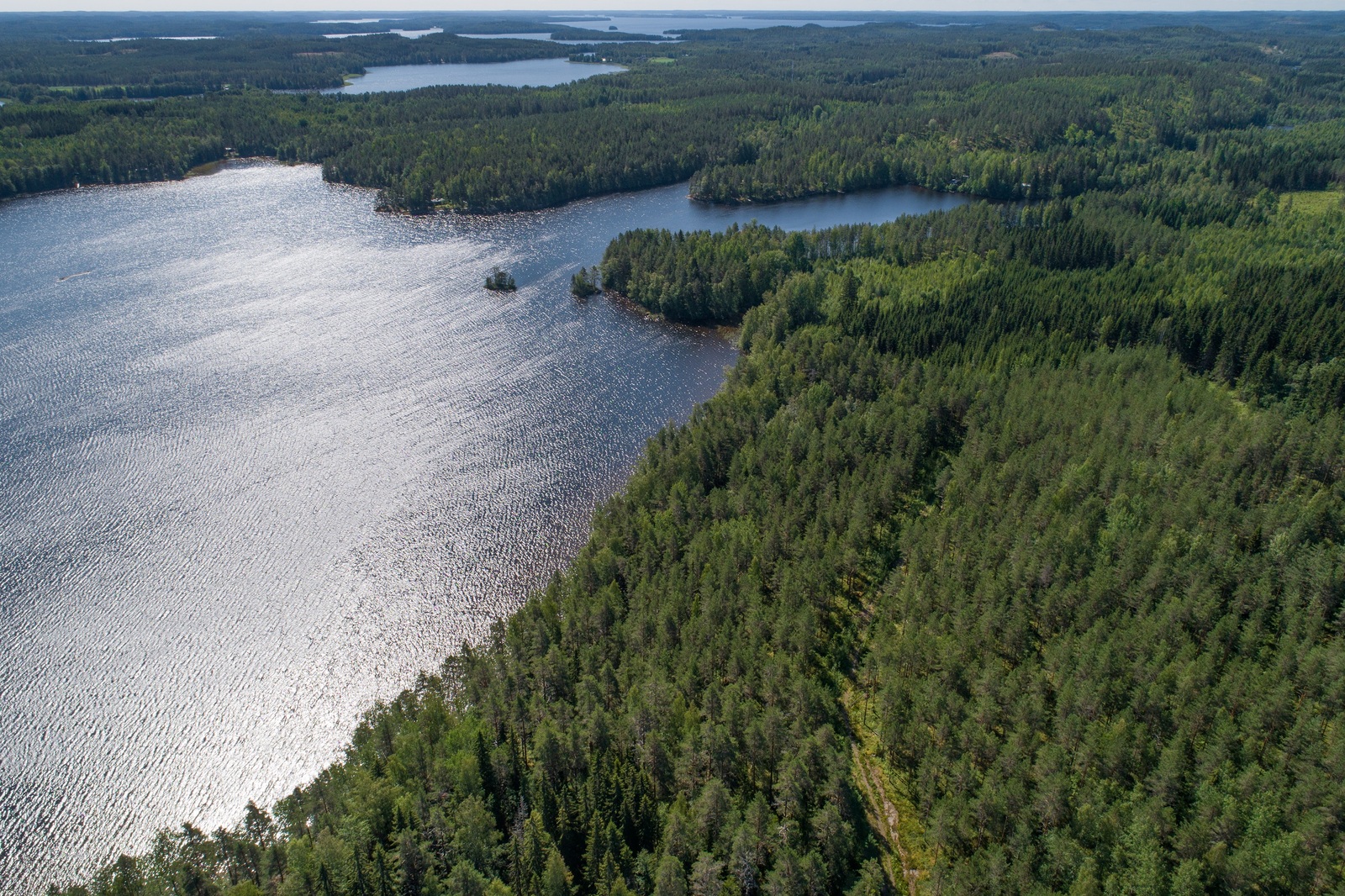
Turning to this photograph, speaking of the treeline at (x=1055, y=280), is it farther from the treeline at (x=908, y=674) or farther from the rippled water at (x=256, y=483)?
the rippled water at (x=256, y=483)

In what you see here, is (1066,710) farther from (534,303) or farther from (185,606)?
(534,303)

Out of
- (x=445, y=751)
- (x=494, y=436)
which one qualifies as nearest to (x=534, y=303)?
(x=494, y=436)

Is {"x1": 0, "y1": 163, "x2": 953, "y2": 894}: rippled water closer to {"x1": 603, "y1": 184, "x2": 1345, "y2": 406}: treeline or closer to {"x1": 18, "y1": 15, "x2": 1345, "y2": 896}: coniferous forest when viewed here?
{"x1": 18, "y1": 15, "x2": 1345, "y2": 896}: coniferous forest

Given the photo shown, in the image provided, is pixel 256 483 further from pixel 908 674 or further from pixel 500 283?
pixel 908 674

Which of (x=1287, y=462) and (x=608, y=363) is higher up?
(x=1287, y=462)

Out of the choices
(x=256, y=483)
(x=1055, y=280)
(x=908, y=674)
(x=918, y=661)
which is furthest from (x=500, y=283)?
(x=918, y=661)

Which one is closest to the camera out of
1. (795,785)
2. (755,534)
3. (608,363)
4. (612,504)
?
(795,785)

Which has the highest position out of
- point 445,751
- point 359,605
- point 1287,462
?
point 1287,462

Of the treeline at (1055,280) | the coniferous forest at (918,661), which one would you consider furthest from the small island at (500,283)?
the coniferous forest at (918,661)
